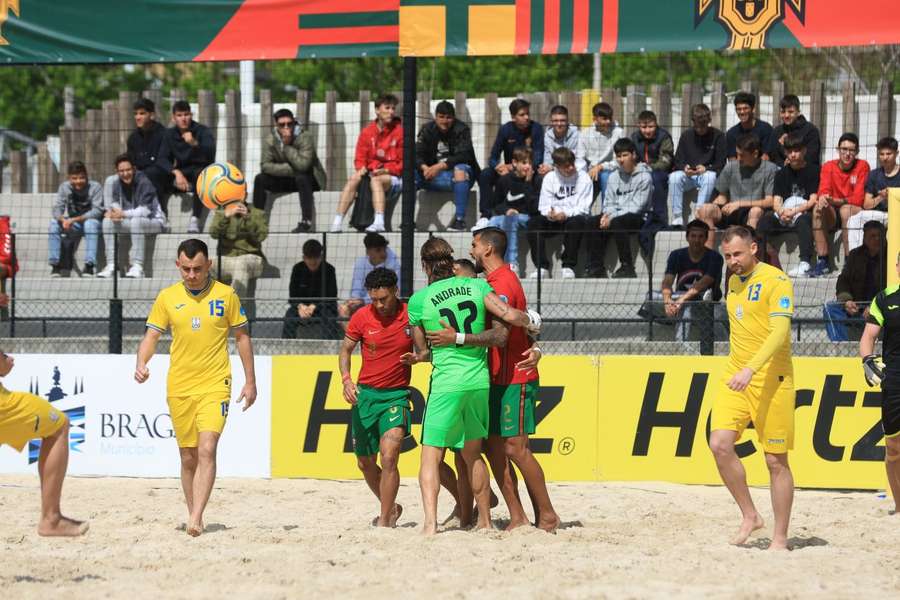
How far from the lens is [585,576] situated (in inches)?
277

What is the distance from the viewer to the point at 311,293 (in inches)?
510

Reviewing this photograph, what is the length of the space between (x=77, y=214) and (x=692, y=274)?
7.25 meters

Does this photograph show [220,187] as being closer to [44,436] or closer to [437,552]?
[44,436]

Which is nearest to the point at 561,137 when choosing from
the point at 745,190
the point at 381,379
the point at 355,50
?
the point at 745,190

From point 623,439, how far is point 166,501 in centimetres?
388

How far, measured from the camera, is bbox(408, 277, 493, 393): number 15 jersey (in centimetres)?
809

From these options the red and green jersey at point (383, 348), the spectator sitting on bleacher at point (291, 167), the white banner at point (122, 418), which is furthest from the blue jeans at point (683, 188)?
the red and green jersey at point (383, 348)

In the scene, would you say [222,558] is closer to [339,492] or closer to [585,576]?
[585,576]

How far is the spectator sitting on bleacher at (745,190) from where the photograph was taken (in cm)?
1327

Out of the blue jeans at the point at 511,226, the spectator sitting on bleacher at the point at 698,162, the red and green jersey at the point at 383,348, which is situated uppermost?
the spectator sitting on bleacher at the point at 698,162

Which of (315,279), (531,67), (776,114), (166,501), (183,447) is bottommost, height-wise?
(166,501)

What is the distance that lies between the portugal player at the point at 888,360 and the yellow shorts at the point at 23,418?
5602 mm

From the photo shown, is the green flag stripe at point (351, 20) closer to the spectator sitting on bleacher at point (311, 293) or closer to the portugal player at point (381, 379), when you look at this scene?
the spectator sitting on bleacher at point (311, 293)

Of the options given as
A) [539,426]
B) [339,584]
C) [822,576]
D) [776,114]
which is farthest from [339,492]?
[776,114]
